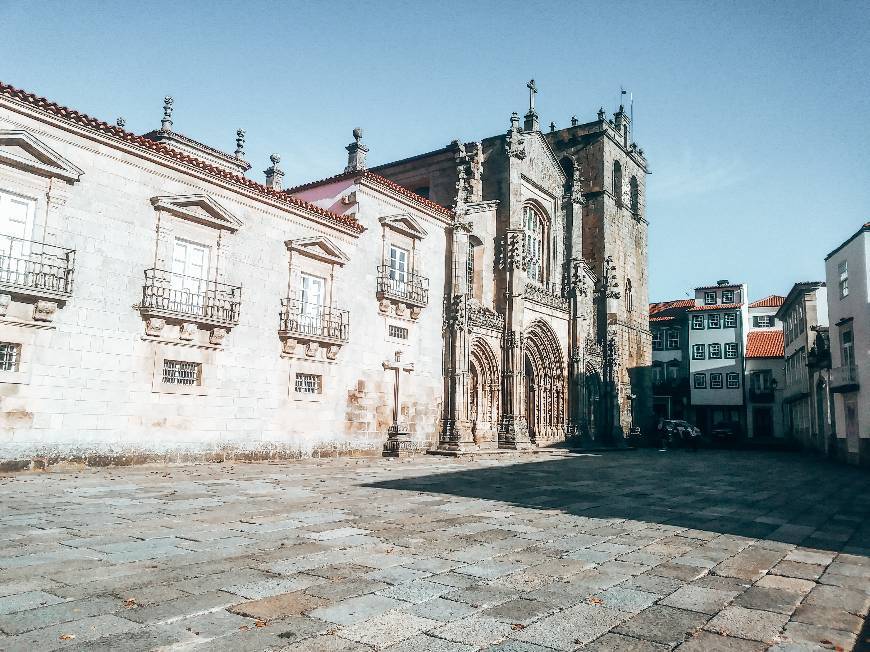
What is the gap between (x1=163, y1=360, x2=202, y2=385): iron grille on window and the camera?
17328 millimetres

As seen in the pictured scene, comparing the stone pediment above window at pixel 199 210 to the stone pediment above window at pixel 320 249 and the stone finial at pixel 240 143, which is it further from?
the stone finial at pixel 240 143

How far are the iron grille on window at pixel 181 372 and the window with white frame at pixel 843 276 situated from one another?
2547 cm

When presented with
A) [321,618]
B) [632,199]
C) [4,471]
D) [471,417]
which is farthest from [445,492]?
[632,199]

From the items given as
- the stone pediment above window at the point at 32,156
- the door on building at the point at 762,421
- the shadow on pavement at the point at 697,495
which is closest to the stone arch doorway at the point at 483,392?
the shadow on pavement at the point at 697,495

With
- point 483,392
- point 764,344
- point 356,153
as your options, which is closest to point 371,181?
point 356,153

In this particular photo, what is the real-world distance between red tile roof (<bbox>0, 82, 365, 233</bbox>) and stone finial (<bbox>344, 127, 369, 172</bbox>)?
23.7ft

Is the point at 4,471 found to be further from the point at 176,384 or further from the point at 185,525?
the point at 185,525

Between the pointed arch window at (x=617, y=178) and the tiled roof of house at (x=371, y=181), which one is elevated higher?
the pointed arch window at (x=617, y=178)

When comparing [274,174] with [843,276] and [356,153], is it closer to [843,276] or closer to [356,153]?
[356,153]

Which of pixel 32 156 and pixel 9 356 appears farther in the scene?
pixel 32 156

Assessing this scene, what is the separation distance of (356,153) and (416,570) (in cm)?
2534

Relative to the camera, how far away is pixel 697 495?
44.7ft

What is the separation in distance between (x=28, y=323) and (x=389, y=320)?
12.2 m

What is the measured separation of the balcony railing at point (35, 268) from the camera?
14.3 metres
